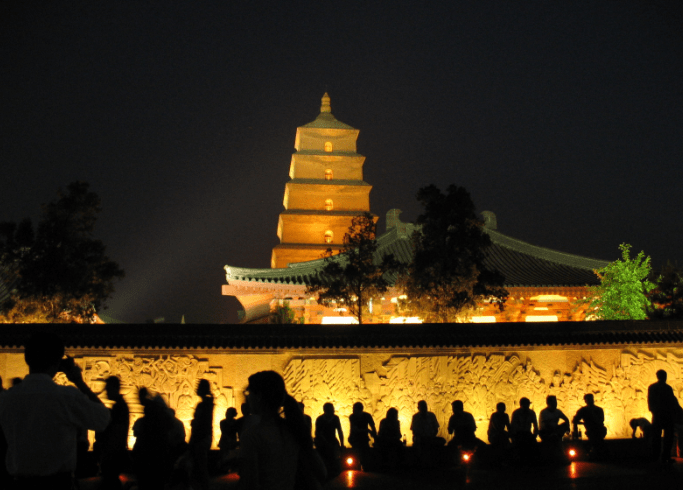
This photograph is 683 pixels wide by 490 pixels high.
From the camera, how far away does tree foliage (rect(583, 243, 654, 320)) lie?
1708 centimetres

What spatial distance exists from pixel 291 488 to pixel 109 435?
7.74ft

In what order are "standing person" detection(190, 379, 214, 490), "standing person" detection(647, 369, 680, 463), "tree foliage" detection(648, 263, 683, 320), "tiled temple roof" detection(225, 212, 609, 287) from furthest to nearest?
1. "tiled temple roof" detection(225, 212, 609, 287)
2. "tree foliage" detection(648, 263, 683, 320)
3. "standing person" detection(647, 369, 680, 463)
4. "standing person" detection(190, 379, 214, 490)

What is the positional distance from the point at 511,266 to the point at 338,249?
7160 millimetres

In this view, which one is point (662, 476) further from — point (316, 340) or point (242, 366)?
point (242, 366)

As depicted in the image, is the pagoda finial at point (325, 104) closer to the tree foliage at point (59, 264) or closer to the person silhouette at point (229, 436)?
the tree foliage at point (59, 264)

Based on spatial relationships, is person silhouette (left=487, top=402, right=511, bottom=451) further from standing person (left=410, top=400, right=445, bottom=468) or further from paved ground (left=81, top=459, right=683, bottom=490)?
standing person (left=410, top=400, right=445, bottom=468)

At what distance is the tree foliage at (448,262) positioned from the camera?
42.4ft

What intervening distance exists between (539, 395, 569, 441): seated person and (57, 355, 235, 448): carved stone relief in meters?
4.55

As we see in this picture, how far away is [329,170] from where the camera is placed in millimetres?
28344

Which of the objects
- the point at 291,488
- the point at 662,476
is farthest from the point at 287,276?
the point at 291,488

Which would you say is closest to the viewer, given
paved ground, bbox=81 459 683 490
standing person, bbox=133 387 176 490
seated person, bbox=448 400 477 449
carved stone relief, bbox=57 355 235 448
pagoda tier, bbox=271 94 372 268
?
standing person, bbox=133 387 176 490

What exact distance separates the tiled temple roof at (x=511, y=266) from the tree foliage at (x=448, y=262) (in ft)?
19.9

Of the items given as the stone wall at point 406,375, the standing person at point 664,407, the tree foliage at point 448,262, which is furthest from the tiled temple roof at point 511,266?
the standing person at point 664,407

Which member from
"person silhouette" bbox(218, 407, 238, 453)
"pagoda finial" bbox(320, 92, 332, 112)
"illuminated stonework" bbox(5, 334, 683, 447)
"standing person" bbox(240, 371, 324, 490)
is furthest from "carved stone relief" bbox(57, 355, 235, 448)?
"pagoda finial" bbox(320, 92, 332, 112)
